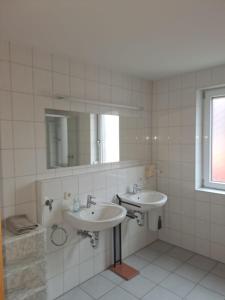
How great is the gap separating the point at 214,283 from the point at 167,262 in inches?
21.3

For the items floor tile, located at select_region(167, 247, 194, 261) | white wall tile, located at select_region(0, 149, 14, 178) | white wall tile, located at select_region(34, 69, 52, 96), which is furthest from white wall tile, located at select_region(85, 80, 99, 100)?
floor tile, located at select_region(167, 247, 194, 261)

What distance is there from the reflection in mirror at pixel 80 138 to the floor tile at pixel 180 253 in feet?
4.50

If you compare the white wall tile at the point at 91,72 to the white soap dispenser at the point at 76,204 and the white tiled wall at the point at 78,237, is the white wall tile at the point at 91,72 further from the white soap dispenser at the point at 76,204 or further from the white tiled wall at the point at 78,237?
the white soap dispenser at the point at 76,204

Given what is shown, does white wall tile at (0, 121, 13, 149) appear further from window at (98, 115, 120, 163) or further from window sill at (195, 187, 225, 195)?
window sill at (195, 187, 225, 195)

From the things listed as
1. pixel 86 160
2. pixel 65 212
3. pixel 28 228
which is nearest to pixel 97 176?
pixel 86 160

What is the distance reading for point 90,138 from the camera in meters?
2.48

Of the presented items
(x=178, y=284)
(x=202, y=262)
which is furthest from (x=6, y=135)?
(x=202, y=262)

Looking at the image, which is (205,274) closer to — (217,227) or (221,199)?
(217,227)

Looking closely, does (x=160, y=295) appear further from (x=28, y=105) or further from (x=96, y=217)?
(x=28, y=105)

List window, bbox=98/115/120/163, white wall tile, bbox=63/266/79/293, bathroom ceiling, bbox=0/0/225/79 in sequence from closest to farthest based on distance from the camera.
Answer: bathroom ceiling, bbox=0/0/225/79, white wall tile, bbox=63/266/79/293, window, bbox=98/115/120/163

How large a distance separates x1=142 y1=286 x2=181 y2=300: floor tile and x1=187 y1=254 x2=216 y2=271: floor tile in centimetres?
60

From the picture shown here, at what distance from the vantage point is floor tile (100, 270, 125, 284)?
93.6 inches

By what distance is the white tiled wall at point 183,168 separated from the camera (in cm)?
271

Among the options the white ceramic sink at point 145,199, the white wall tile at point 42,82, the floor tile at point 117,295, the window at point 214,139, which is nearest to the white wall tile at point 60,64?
the white wall tile at point 42,82
